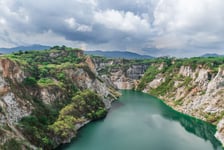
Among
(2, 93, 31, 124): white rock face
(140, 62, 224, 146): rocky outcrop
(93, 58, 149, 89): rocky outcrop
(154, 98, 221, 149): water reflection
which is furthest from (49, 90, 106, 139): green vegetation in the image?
(93, 58, 149, 89): rocky outcrop

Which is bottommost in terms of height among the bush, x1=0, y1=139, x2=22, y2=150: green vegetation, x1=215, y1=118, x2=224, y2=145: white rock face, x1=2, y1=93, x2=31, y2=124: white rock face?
x1=215, y1=118, x2=224, y2=145: white rock face

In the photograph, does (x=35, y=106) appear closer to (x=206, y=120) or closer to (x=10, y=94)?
(x=10, y=94)

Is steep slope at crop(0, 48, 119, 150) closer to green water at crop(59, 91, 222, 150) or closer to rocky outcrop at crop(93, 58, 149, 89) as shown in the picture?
green water at crop(59, 91, 222, 150)

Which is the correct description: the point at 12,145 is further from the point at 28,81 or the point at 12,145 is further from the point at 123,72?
the point at 123,72

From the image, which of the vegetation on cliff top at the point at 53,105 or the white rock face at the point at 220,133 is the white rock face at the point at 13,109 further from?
the white rock face at the point at 220,133

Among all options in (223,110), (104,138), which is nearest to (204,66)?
(223,110)

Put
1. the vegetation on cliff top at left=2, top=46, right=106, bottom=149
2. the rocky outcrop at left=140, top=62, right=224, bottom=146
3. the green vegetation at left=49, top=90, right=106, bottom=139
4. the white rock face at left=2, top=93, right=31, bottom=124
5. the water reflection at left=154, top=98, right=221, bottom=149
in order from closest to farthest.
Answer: the white rock face at left=2, top=93, right=31, bottom=124 < the vegetation on cliff top at left=2, top=46, right=106, bottom=149 < the green vegetation at left=49, top=90, right=106, bottom=139 < the water reflection at left=154, top=98, right=221, bottom=149 < the rocky outcrop at left=140, top=62, right=224, bottom=146

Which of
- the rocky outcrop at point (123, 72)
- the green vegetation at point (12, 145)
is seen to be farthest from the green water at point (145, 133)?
the rocky outcrop at point (123, 72)
